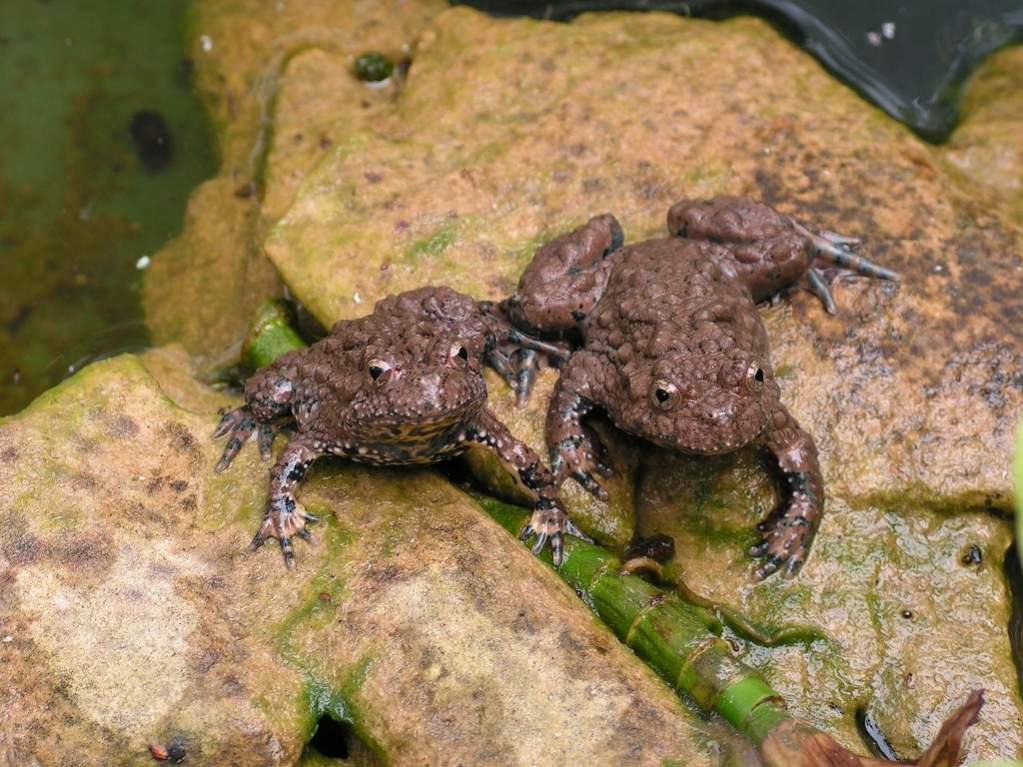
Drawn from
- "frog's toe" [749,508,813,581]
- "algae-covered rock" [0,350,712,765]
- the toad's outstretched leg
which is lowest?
"algae-covered rock" [0,350,712,765]

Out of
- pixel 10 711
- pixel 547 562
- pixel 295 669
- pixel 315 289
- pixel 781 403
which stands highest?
pixel 781 403

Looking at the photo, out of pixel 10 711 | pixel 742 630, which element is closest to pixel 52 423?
pixel 10 711

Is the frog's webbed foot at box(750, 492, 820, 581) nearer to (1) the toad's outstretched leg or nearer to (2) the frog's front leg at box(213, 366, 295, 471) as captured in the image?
(1) the toad's outstretched leg

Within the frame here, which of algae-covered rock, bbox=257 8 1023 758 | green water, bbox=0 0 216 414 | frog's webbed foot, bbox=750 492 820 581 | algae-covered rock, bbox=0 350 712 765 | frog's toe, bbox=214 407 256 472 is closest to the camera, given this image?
algae-covered rock, bbox=0 350 712 765

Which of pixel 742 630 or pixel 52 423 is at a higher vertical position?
pixel 742 630

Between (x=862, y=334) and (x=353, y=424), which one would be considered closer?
(x=353, y=424)

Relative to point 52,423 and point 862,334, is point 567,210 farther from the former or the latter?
point 52,423

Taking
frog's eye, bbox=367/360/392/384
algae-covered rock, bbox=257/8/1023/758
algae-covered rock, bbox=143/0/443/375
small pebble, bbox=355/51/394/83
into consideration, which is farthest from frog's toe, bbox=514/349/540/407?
small pebble, bbox=355/51/394/83
